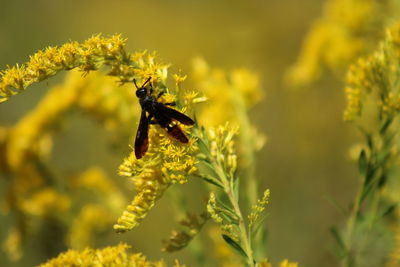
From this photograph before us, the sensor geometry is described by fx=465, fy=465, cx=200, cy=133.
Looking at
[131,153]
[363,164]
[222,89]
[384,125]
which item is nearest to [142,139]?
[131,153]

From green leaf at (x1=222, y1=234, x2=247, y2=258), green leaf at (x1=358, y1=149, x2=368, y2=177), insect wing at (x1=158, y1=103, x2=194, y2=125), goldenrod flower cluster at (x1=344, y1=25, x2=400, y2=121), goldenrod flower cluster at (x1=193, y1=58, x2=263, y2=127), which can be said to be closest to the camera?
green leaf at (x1=222, y1=234, x2=247, y2=258)

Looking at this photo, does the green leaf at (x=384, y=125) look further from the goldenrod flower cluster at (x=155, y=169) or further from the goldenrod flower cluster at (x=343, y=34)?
the goldenrod flower cluster at (x=343, y=34)

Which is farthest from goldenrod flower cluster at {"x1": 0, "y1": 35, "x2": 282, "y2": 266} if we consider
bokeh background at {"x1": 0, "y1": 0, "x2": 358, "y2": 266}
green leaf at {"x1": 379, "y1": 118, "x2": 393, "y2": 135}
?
green leaf at {"x1": 379, "y1": 118, "x2": 393, "y2": 135}

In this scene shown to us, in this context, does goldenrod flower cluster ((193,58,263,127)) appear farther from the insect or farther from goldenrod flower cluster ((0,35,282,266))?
the insect

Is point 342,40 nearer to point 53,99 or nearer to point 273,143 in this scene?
point 53,99

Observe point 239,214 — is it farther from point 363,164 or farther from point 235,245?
point 363,164

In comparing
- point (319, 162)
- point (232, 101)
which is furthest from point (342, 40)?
point (319, 162)
